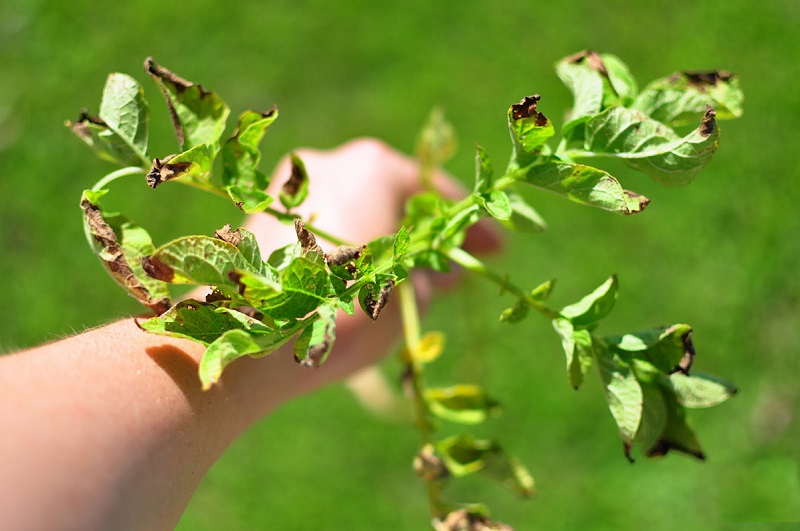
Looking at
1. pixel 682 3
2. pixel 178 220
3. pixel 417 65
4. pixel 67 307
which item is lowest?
pixel 67 307

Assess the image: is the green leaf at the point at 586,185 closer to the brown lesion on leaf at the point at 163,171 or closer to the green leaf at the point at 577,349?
the green leaf at the point at 577,349

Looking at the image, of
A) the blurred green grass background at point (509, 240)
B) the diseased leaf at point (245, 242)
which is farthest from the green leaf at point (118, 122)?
the blurred green grass background at point (509, 240)

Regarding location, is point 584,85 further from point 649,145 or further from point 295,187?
point 295,187

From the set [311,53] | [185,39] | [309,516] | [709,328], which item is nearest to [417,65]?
[311,53]

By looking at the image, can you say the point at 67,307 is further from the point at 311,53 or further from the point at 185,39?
the point at 311,53

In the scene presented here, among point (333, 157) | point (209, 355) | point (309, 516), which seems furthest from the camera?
point (309, 516)

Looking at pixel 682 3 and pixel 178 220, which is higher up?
pixel 682 3

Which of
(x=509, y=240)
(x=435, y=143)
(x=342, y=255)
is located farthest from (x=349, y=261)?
(x=509, y=240)

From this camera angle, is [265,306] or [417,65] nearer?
[265,306]
